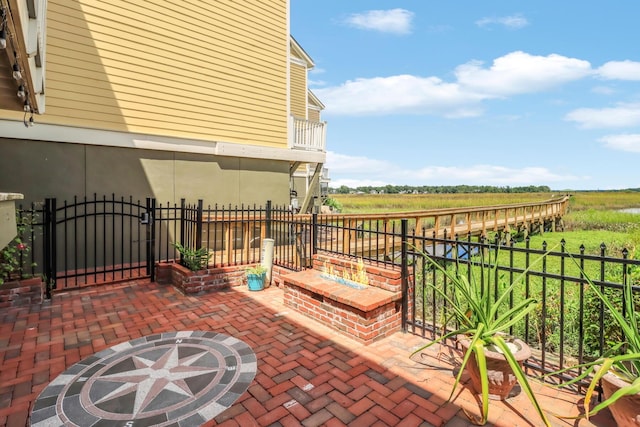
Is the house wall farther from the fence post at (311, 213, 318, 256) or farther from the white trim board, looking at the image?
the fence post at (311, 213, 318, 256)

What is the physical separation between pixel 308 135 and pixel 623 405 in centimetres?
986

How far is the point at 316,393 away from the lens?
290 centimetres

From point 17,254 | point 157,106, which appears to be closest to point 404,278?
point 17,254

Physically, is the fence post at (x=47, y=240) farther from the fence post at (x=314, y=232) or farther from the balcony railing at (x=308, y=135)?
the balcony railing at (x=308, y=135)

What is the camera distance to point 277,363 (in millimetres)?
3406

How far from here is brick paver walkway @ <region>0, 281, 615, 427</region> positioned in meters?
→ 2.61

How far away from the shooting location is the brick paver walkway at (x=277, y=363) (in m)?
2.61

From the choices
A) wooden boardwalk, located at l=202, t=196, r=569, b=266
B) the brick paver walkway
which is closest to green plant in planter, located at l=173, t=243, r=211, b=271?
wooden boardwalk, located at l=202, t=196, r=569, b=266

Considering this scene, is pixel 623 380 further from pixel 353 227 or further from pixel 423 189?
pixel 423 189

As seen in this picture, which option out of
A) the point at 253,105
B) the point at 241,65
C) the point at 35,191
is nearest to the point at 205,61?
the point at 241,65

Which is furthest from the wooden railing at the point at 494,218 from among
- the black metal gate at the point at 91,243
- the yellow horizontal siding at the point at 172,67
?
the black metal gate at the point at 91,243

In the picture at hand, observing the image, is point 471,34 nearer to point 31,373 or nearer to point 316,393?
point 316,393

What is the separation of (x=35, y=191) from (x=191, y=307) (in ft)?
14.4

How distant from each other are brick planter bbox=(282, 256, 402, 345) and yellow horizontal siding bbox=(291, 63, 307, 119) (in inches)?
494
